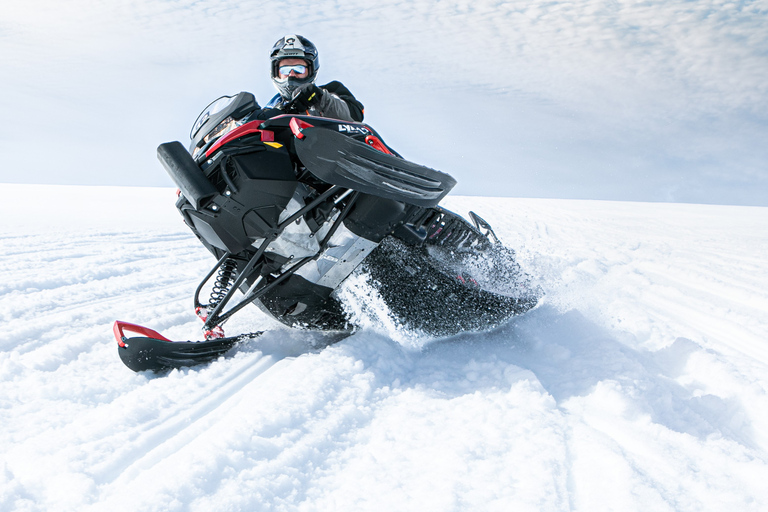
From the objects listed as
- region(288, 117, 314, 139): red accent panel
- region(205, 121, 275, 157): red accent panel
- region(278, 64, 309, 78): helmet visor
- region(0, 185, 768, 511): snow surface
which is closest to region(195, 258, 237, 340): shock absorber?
region(0, 185, 768, 511): snow surface

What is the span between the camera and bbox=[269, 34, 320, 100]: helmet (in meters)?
3.25

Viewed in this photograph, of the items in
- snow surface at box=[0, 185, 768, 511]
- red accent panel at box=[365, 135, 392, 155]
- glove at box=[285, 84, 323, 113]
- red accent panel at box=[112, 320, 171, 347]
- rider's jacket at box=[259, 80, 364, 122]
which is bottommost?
snow surface at box=[0, 185, 768, 511]

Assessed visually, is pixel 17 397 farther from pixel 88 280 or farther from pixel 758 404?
pixel 758 404

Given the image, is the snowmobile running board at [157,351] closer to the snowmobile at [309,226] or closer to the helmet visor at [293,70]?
the snowmobile at [309,226]

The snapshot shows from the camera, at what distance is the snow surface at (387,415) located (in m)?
1.52

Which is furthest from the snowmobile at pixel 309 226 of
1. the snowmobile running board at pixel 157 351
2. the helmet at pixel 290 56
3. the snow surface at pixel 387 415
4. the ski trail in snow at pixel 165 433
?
the helmet at pixel 290 56

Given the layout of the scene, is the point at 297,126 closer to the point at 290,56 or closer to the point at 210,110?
the point at 210,110

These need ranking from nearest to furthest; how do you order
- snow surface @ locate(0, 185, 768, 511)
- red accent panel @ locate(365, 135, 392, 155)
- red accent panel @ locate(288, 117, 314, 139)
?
1. snow surface @ locate(0, 185, 768, 511)
2. red accent panel @ locate(288, 117, 314, 139)
3. red accent panel @ locate(365, 135, 392, 155)

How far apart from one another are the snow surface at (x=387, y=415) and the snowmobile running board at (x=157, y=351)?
3.3 inches

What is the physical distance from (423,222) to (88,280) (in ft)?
9.47

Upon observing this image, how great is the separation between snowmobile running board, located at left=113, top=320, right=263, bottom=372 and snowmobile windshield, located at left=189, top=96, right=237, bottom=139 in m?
1.13

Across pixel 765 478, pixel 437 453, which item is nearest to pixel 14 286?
pixel 437 453

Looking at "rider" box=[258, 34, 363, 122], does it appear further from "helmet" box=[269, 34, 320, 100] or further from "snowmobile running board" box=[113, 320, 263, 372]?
"snowmobile running board" box=[113, 320, 263, 372]

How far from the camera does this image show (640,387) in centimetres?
231
